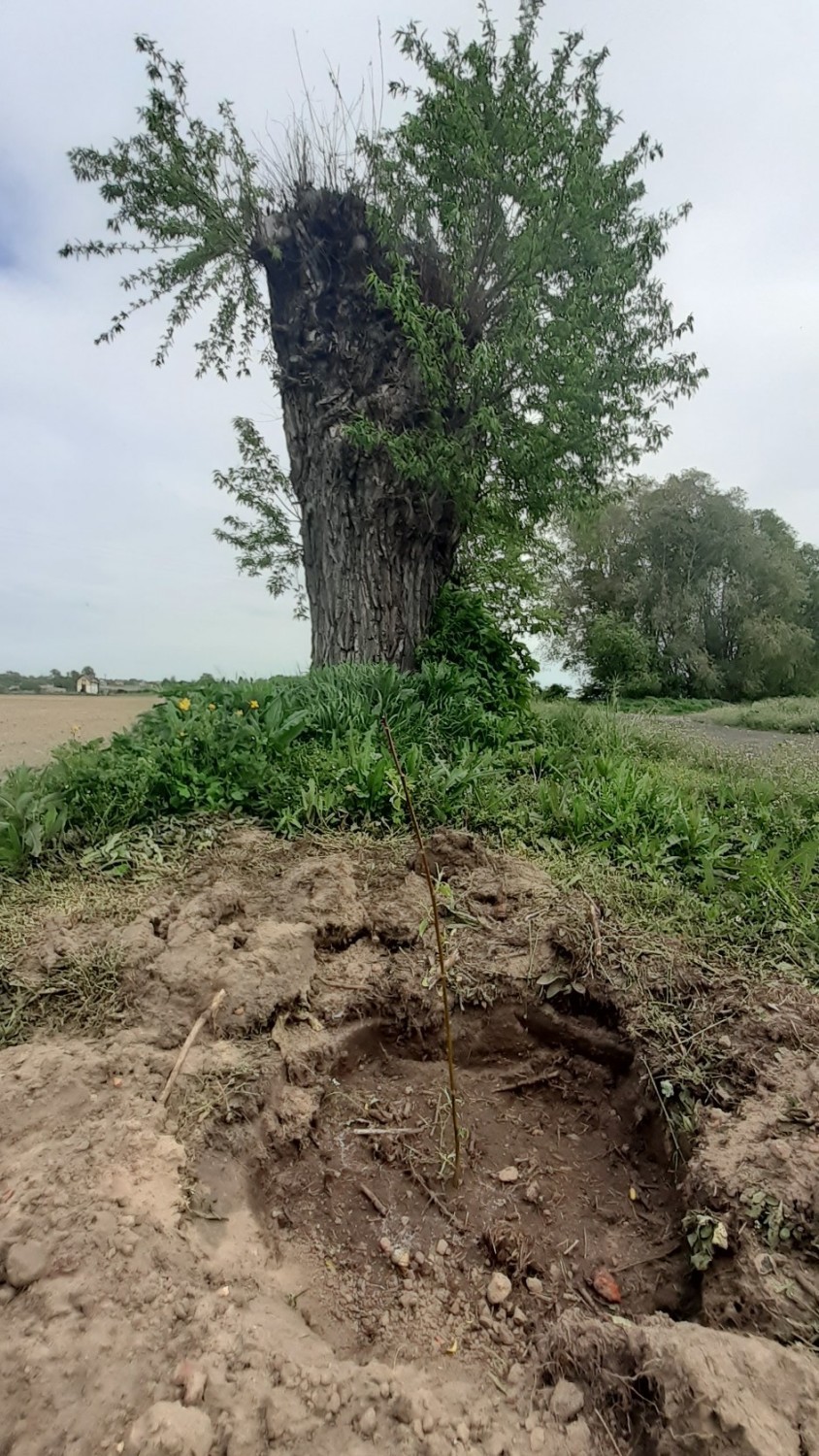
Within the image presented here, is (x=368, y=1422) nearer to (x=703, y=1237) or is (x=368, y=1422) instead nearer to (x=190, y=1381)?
(x=190, y=1381)

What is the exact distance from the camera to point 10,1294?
1.15 m

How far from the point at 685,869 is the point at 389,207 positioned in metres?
5.99

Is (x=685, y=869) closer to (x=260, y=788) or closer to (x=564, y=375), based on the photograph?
(x=260, y=788)

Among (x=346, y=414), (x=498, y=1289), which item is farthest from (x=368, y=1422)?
(x=346, y=414)

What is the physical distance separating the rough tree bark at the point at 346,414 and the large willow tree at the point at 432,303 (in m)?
0.02

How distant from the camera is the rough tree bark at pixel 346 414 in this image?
586cm

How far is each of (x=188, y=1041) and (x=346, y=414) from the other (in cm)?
545

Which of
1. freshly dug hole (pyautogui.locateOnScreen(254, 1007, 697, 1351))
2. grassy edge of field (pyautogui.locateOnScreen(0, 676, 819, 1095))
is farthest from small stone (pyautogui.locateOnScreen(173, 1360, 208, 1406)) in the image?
grassy edge of field (pyautogui.locateOnScreen(0, 676, 819, 1095))

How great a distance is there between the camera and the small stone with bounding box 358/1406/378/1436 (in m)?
1.02

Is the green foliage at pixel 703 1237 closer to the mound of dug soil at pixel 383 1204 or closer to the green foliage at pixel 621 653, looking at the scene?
the mound of dug soil at pixel 383 1204

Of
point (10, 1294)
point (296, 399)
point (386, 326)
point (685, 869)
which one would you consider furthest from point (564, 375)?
point (10, 1294)

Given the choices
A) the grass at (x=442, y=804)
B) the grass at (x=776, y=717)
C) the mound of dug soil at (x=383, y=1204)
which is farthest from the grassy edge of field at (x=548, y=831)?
the grass at (x=776, y=717)

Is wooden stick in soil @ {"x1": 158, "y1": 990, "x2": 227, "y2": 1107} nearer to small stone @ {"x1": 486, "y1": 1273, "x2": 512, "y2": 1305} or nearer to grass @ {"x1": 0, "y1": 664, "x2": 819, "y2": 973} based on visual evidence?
small stone @ {"x1": 486, "y1": 1273, "x2": 512, "y2": 1305}

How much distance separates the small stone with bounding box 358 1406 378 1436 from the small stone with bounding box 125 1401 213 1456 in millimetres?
234
